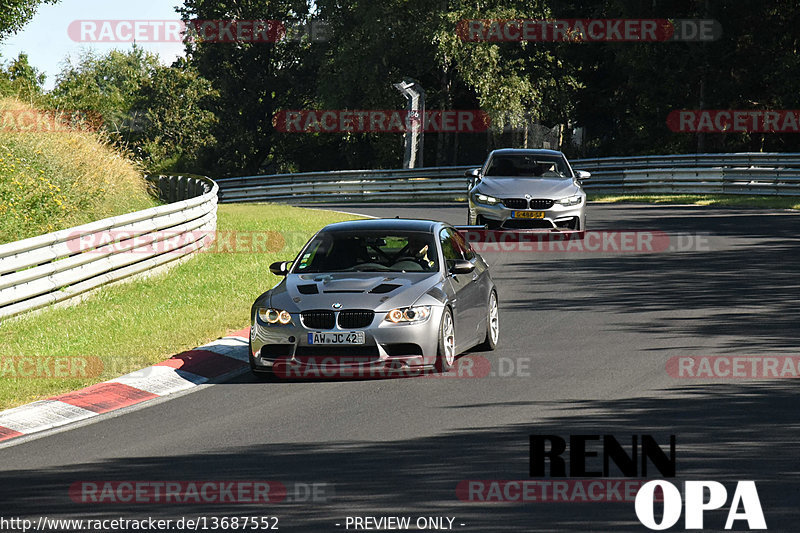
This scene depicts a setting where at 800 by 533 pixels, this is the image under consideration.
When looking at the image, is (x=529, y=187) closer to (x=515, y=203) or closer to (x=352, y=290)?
(x=515, y=203)

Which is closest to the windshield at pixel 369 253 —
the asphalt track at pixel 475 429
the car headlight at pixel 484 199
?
the asphalt track at pixel 475 429

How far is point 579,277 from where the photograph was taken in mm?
18062

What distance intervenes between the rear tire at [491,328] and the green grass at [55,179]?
331 inches

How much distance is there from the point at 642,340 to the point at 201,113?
Result: 67.5 m

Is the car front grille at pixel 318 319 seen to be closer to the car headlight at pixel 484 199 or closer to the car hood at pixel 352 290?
the car hood at pixel 352 290

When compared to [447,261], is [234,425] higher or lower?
lower

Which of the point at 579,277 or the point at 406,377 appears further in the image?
the point at 579,277

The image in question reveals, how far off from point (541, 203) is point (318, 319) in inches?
452

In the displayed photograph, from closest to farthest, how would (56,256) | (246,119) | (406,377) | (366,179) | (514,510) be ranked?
(514,510) → (406,377) → (56,256) → (366,179) → (246,119)

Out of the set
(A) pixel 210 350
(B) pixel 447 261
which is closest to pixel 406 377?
(B) pixel 447 261

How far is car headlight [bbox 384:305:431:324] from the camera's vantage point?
11000mm

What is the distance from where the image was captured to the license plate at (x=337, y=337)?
35.7 ft

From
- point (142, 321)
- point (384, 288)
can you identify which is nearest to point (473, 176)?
point (142, 321)

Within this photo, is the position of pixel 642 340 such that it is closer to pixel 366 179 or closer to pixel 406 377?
pixel 406 377
